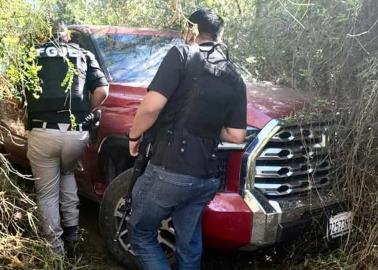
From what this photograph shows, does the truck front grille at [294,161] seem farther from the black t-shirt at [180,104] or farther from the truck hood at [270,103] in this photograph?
the black t-shirt at [180,104]

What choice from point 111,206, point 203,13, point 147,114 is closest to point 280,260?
point 111,206

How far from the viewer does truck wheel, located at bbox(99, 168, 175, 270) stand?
3582 millimetres

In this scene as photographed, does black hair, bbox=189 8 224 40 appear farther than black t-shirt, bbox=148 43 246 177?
Yes

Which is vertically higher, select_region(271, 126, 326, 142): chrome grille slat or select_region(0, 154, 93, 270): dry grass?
select_region(271, 126, 326, 142): chrome grille slat

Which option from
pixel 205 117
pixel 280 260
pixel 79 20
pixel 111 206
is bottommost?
pixel 280 260

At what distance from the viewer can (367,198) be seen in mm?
3465

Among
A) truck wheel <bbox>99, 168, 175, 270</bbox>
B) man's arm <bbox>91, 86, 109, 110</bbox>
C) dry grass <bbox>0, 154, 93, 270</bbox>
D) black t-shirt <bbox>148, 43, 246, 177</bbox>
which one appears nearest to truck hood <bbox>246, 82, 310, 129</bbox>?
black t-shirt <bbox>148, 43, 246, 177</bbox>

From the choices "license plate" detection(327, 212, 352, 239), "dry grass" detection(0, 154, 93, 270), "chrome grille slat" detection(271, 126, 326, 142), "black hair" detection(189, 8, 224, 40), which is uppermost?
"black hair" detection(189, 8, 224, 40)

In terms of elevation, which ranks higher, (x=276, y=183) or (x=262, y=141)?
(x=262, y=141)

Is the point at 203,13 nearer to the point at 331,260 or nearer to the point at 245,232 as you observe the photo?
the point at 245,232

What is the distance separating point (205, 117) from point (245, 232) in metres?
0.83

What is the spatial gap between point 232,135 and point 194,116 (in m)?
0.36

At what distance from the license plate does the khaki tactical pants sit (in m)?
1.84

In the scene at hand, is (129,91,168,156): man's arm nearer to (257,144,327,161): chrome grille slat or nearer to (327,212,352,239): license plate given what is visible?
(257,144,327,161): chrome grille slat
